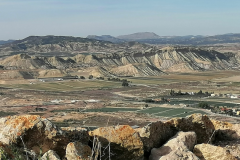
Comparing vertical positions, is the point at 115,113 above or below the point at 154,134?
below

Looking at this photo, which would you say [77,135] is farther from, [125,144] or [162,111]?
[162,111]

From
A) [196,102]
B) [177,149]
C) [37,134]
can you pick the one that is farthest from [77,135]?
[196,102]

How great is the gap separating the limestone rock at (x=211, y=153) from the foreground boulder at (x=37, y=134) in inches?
156

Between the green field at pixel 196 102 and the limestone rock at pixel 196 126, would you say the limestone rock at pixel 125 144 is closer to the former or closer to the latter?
the limestone rock at pixel 196 126

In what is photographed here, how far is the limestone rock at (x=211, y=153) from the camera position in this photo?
9.46 meters

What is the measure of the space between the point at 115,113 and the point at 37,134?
5897 centimetres

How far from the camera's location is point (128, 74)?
162m

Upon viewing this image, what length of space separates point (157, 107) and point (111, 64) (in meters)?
124

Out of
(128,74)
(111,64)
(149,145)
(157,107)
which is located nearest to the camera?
(149,145)

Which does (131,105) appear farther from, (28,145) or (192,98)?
(28,145)

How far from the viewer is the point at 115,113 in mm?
68250

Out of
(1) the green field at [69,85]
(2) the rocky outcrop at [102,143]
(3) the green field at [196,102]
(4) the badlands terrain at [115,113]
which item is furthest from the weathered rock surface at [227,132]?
(1) the green field at [69,85]

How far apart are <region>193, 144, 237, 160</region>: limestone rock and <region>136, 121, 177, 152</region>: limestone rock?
4.33 feet

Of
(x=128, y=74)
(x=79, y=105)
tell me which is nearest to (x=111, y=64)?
(x=128, y=74)
